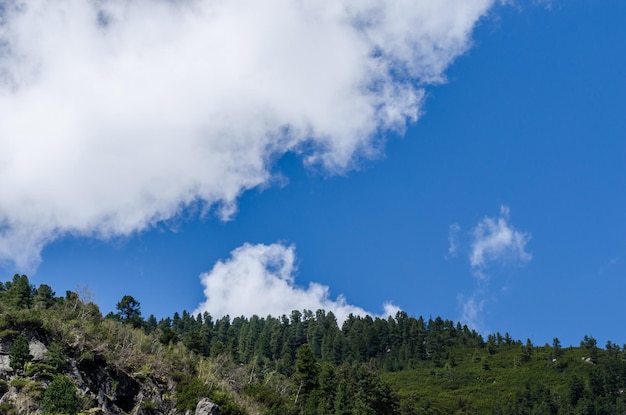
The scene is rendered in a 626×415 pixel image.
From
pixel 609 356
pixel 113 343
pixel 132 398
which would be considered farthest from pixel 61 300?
pixel 609 356

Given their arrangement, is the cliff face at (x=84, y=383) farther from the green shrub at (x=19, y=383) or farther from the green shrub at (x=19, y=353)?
the green shrub at (x=19, y=353)

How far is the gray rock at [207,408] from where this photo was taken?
2601 inches

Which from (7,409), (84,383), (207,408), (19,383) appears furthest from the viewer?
(207,408)

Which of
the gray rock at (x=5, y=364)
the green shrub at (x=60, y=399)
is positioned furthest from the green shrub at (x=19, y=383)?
the gray rock at (x=5, y=364)

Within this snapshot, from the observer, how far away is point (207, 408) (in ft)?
218

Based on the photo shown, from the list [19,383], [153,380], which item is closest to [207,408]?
[153,380]

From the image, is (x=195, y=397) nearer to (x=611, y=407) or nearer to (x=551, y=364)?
(x=611, y=407)

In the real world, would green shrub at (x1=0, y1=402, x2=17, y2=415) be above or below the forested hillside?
below

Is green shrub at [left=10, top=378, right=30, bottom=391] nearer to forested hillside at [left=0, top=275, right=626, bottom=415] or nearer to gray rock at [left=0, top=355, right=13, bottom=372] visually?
forested hillside at [left=0, top=275, right=626, bottom=415]

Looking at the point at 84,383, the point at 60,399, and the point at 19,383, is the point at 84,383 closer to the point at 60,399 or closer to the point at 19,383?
the point at 19,383

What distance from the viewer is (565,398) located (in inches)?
5502

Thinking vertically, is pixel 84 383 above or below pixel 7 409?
above

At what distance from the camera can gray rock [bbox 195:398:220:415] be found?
66062 mm

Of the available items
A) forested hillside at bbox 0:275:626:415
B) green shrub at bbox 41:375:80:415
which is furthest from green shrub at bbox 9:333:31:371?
green shrub at bbox 41:375:80:415
